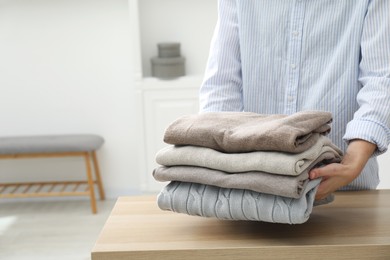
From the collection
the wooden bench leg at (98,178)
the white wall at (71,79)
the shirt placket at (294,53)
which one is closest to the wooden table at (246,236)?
the shirt placket at (294,53)

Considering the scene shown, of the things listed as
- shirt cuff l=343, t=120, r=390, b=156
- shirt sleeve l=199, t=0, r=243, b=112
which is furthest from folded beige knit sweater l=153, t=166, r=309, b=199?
shirt sleeve l=199, t=0, r=243, b=112

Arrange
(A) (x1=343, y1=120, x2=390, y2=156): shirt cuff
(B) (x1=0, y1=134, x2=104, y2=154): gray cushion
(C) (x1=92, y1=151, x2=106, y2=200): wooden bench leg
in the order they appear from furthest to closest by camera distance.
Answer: (C) (x1=92, y1=151, x2=106, y2=200): wooden bench leg, (B) (x1=0, y1=134, x2=104, y2=154): gray cushion, (A) (x1=343, y1=120, x2=390, y2=156): shirt cuff

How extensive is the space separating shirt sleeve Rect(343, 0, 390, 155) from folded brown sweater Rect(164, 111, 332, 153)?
0.13 m

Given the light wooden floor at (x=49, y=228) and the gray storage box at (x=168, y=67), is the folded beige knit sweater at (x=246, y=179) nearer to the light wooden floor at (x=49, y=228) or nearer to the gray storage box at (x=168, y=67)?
the light wooden floor at (x=49, y=228)

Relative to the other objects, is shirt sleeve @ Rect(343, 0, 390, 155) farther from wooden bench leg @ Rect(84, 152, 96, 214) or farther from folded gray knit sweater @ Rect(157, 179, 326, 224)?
wooden bench leg @ Rect(84, 152, 96, 214)

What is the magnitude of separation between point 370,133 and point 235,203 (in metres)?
0.33

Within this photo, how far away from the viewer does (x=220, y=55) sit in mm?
1499

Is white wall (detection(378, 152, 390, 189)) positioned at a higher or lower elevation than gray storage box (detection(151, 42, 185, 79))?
lower

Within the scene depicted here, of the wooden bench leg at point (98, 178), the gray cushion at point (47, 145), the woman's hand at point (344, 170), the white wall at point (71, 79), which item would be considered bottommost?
the wooden bench leg at point (98, 178)

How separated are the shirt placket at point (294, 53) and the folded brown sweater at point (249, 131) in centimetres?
32

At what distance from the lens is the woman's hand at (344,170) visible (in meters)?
1.10

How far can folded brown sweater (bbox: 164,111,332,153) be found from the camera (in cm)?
101

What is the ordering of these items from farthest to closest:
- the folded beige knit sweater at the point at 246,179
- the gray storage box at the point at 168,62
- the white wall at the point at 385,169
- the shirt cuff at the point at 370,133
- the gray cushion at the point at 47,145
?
the gray storage box at the point at 168,62
the gray cushion at the point at 47,145
the white wall at the point at 385,169
the shirt cuff at the point at 370,133
the folded beige knit sweater at the point at 246,179

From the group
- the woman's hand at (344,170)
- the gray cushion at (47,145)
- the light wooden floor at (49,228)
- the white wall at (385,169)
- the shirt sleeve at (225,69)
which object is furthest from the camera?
the gray cushion at (47,145)
